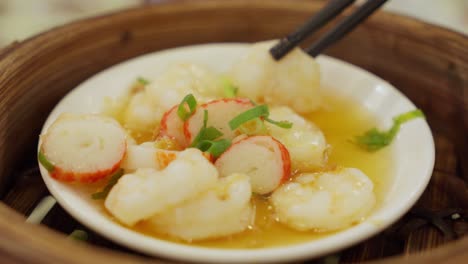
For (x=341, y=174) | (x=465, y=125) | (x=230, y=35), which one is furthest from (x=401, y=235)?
(x=230, y=35)

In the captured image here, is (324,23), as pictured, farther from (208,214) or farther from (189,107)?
(208,214)

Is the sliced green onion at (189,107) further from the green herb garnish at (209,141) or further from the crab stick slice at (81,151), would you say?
the crab stick slice at (81,151)

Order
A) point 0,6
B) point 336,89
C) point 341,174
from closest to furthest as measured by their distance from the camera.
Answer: point 341,174
point 336,89
point 0,6

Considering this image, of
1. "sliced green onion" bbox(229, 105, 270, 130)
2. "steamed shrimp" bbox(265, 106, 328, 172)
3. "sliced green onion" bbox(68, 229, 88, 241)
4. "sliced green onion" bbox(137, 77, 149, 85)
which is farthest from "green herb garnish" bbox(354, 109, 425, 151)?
"sliced green onion" bbox(68, 229, 88, 241)


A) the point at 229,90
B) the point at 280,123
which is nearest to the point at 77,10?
the point at 229,90

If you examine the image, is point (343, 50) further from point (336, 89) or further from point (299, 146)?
point (299, 146)

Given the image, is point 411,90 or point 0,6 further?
point 0,6

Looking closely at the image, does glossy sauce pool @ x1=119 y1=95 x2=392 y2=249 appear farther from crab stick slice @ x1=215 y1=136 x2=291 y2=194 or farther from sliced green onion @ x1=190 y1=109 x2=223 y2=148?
sliced green onion @ x1=190 y1=109 x2=223 y2=148
